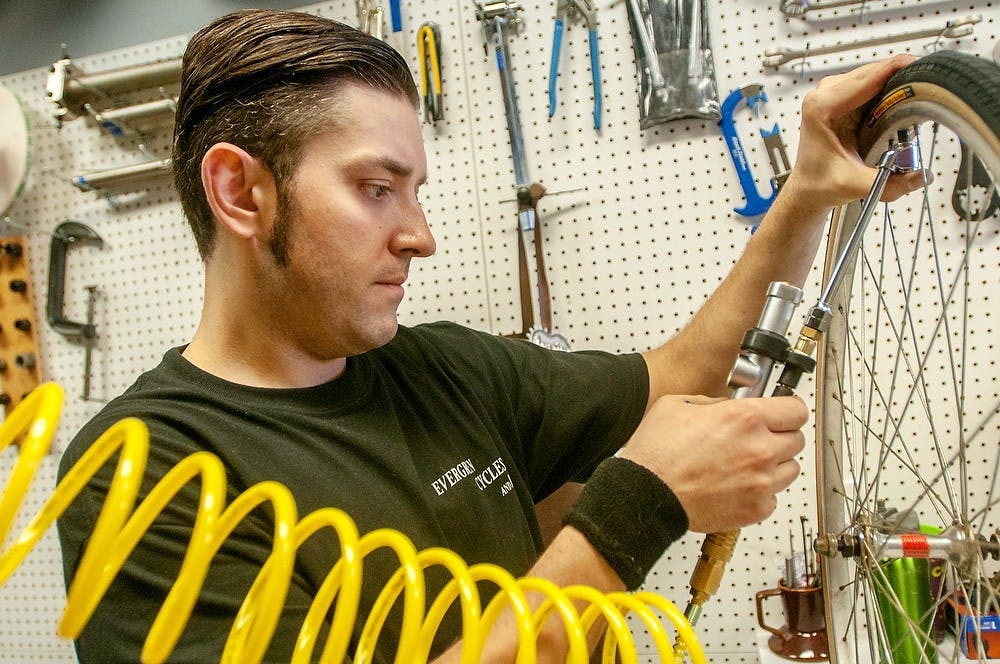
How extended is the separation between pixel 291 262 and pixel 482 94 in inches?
29.3

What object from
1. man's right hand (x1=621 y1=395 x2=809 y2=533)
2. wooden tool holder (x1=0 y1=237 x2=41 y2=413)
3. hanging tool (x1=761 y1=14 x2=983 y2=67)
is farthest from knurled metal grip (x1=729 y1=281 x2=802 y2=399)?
wooden tool holder (x1=0 y1=237 x2=41 y2=413)

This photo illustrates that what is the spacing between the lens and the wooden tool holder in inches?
60.9

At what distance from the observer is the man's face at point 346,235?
76 cm

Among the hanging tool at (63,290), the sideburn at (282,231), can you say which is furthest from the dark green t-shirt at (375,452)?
the hanging tool at (63,290)

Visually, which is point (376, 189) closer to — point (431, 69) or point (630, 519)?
point (630, 519)

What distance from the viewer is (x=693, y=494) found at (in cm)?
58

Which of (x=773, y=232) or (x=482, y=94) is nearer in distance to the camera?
(x=773, y=232)

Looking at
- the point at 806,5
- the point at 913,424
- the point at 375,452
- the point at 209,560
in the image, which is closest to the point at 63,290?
the point at 375,452

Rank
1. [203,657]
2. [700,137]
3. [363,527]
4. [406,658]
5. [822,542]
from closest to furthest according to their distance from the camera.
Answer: [406,658] < [203,657] < [363,527] < [822,542] < [700,137]

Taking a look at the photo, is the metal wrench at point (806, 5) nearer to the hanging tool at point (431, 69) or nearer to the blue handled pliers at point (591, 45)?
the blue handled pliers at point (591, 45)

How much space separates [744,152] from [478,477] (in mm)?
810

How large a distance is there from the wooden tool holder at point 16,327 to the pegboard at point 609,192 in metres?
0.34

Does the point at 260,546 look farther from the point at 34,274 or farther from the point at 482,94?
the point at 34,274

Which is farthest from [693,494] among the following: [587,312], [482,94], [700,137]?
[482,94]
